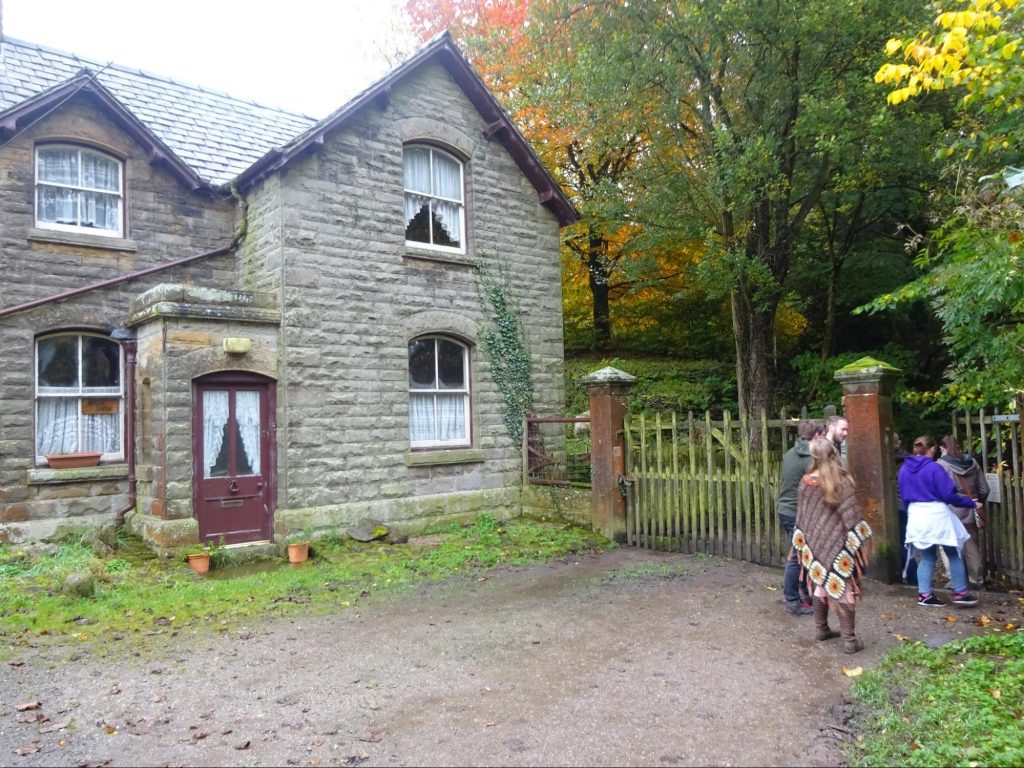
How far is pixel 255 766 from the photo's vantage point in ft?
13.4

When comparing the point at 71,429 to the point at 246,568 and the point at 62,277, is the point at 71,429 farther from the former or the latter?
the point at 246,568

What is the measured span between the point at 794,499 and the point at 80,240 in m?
9.99

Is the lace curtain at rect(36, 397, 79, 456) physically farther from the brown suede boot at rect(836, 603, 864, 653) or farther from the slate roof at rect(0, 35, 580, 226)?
the brown suede boot at rect(836, 603, 864, 653)

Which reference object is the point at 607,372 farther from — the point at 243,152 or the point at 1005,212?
the point at 243,152

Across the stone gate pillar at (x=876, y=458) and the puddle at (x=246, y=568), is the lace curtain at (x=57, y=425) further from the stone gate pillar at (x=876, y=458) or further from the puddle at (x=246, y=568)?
the stone gate pillar at (x=876, y=458)

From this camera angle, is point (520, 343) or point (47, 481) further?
point (520, 343)

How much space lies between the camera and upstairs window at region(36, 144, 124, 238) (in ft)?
34.5

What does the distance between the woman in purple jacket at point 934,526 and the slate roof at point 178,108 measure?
10466 mm

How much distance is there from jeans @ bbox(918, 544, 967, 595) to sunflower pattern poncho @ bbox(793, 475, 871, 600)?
5.42ft

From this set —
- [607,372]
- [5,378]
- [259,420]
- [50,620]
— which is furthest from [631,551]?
[5,378]

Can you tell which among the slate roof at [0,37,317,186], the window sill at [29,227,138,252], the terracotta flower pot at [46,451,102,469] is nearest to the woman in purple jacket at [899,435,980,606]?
the terracotta flower pot at [46,451,102,469]

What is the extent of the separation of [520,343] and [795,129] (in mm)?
5567

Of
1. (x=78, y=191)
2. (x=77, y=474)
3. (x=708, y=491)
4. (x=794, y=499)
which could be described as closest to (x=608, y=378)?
(x=708, y=491)

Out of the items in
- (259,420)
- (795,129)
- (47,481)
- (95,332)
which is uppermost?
(795,129)
